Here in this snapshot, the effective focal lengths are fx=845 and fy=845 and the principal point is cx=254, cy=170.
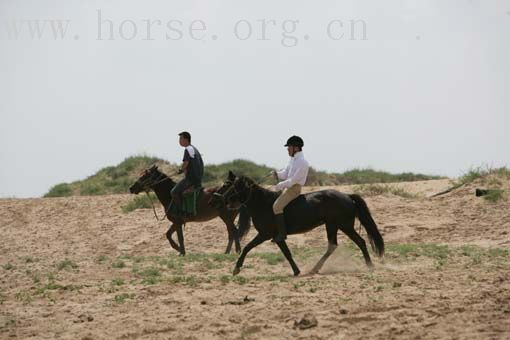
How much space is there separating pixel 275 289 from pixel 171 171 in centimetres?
1828

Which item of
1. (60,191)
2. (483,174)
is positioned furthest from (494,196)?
(60,191)

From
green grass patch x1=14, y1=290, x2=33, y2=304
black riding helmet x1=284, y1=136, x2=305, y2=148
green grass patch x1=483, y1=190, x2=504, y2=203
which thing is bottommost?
green grass patch x1=14, y1=290, x2=33, y2=304

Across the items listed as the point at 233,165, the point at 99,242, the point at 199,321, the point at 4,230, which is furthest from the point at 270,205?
the point at 233,165

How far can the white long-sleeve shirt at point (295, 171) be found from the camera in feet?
41.4

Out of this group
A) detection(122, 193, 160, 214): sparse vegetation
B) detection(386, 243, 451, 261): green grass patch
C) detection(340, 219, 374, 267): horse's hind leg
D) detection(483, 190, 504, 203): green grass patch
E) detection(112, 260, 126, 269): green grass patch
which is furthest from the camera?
detection(122, 193, 160, 214): sparse vegetation

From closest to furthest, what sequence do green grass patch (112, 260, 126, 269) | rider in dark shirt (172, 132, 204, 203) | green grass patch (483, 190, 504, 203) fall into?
green grass patch (112, 260, 126, 269)
rider in dark shirt (172, 132, 204, 203)
green grass patch (483, 190, 504, 203)

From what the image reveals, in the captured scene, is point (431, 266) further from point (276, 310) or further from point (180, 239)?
point (180, 239)

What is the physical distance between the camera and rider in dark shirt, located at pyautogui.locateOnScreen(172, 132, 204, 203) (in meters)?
16.4

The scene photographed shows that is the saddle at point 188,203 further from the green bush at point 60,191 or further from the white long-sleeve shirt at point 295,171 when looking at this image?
the green bush at point 60,191

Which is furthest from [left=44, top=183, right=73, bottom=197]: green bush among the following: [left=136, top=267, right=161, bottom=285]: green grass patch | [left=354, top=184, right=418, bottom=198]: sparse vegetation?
[left=136, top=267, right=161, bottom=285]: green grass patch

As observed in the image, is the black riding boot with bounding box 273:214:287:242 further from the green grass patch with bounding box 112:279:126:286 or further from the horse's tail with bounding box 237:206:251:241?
the green grass patch with bounding box 112:279:126:286

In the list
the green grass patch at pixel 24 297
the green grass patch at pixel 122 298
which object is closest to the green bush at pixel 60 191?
the green grass patch at pixel 24 297

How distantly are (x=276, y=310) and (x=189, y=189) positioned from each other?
24.1 feet

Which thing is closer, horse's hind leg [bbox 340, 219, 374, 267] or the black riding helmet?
the black riding helmet
